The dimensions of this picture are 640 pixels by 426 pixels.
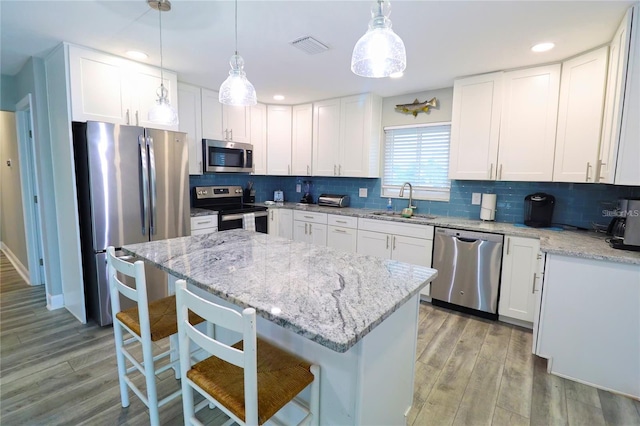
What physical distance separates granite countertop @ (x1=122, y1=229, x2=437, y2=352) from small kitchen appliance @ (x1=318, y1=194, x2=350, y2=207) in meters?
2.33

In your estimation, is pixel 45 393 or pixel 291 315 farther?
pixel 45 393

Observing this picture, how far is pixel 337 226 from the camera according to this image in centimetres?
395

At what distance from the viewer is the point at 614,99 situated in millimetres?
2107

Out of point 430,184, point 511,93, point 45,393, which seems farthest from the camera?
point 430,184

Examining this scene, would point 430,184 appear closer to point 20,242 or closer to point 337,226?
point 337,226

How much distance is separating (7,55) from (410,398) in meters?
4.22

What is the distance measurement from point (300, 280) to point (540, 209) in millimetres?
2671

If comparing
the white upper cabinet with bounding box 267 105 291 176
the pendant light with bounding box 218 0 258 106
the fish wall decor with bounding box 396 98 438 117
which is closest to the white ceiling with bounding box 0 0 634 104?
the pendant light with bounding box 218 0 258 106

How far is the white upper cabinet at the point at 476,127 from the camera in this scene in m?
3.05

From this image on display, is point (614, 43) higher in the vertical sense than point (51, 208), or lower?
higher

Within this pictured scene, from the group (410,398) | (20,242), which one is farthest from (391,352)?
(20,242)

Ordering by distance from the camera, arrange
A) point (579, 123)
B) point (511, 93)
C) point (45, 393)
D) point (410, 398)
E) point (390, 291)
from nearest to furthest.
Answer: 1. point (390, 291)
2. point (410, 398)
3. point (45, 393)
4. point (579, 123)
5. point (511, 93)

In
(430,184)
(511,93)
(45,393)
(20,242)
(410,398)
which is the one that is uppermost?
(511,93)

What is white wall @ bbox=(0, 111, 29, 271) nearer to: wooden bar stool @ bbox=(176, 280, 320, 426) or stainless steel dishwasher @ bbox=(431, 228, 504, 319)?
wooden bar stool @ bbox=(176, 280, 320, 426)
